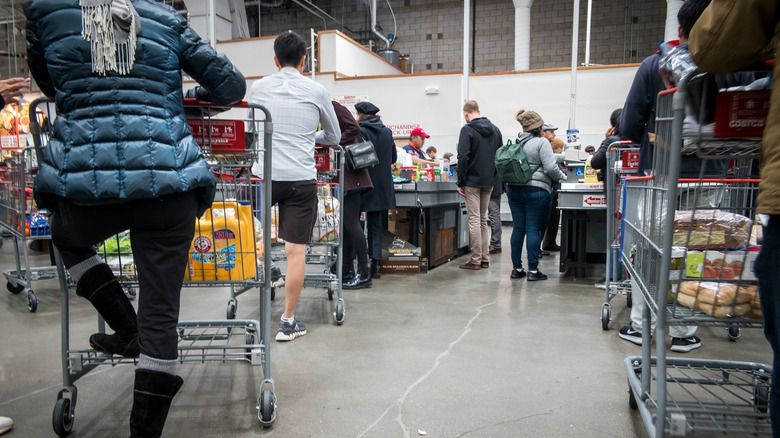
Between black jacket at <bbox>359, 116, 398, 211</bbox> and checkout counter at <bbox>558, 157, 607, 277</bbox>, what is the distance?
154 centimetres

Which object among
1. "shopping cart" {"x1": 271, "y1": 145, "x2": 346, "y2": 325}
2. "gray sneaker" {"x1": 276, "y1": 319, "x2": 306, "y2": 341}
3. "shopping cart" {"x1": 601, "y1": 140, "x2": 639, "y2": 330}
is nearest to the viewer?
"gray sneaker" {"x1": 276, "y1": 319, "x2": 306, "y2": 341}

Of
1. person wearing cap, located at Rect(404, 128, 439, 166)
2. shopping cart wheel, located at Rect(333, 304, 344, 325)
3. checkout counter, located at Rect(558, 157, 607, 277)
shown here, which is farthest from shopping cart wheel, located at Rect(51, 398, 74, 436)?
person wearing cap, located at Rect(404, 128, 439, 166)

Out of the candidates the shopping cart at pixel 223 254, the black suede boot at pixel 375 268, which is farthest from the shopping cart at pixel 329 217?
the shopping cart at pixel 223 254

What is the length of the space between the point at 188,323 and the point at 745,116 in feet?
7.17

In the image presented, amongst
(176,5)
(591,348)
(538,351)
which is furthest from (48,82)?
(176,5)

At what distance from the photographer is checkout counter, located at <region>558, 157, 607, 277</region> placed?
4406mm

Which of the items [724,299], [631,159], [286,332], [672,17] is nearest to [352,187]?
[286,332]

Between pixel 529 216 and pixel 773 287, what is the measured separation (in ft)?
11.9

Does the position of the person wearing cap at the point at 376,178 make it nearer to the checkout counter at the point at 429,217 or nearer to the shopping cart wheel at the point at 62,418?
the checkout counter at the point at 429,217

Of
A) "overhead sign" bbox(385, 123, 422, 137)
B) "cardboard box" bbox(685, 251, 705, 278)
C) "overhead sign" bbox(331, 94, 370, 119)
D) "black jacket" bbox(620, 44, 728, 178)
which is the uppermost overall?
"overhead sign" bbox(331, 94, 370, 119)

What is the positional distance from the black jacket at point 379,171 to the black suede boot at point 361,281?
1.78 feet

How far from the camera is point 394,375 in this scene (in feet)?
7.59

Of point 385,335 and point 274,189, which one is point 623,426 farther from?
point 274,189

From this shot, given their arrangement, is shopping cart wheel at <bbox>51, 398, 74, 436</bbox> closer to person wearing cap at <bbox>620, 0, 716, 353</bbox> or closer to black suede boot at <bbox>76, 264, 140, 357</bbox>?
black suede boot at <bbox>76, 264, 140, 357</bbox>
